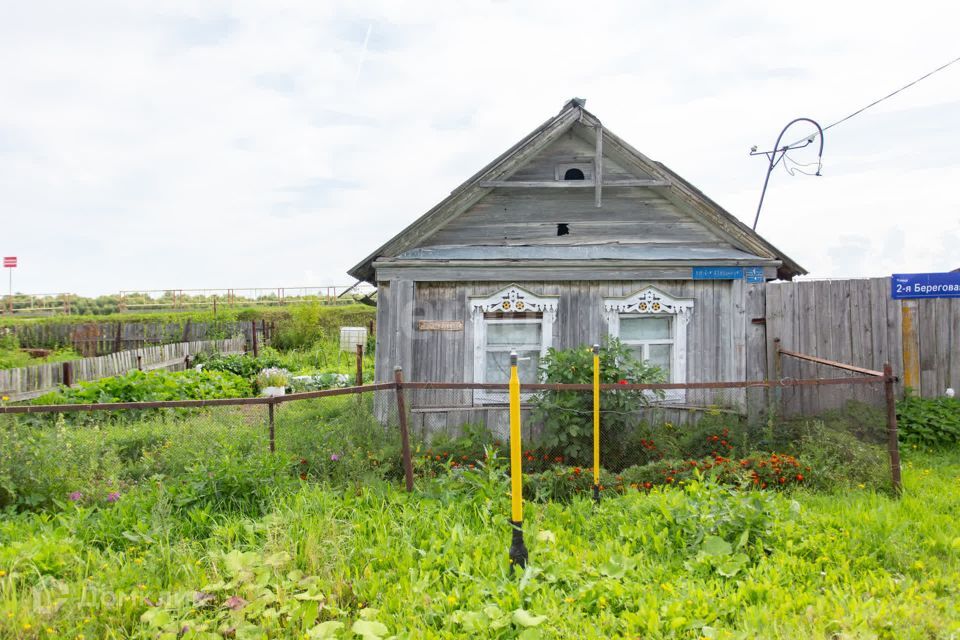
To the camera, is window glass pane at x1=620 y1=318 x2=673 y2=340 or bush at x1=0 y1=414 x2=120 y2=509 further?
window glass pane at x1=620 y1=318 x2=673 y2=340

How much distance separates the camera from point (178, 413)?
420 inches

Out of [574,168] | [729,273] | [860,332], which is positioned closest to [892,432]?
[860,332]

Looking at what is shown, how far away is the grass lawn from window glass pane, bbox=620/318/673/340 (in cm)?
370

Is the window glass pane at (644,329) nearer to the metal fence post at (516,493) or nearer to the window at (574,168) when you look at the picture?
the window at (574,168)

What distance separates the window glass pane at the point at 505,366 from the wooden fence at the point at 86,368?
30.0 feet

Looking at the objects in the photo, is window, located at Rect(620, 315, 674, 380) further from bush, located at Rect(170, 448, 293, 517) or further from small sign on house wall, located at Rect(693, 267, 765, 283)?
bush, located at Rect(170, 448, 293, 517)

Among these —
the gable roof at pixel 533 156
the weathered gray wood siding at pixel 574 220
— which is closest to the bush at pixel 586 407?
the weathered gray wood siding at pixel 574 220

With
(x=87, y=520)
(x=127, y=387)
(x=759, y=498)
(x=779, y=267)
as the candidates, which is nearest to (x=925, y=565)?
(x=759, y=498)

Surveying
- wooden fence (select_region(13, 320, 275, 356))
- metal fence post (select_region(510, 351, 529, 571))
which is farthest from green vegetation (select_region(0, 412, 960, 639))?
wooden fence (select_region(13, 320, 275, 356))

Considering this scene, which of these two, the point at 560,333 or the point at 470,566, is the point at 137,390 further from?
the point at 470,566

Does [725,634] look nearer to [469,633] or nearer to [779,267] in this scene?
[469,633]

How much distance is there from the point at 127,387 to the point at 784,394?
1155 cm

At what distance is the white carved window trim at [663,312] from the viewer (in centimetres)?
882

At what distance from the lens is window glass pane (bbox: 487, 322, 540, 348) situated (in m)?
8.81
